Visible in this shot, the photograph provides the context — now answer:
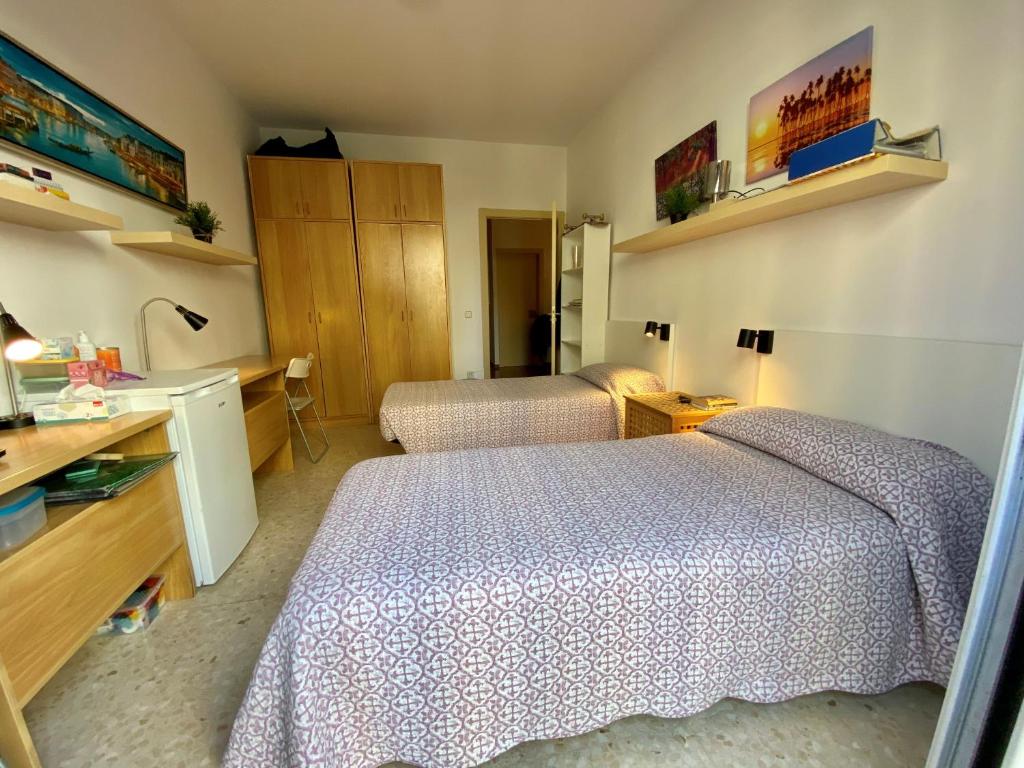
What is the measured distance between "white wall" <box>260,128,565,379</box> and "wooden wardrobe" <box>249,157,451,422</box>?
1.55 ft

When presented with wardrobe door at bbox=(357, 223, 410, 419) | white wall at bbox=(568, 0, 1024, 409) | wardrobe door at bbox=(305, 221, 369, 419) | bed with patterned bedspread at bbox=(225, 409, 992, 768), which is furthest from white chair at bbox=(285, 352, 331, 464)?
white wall at bbox=(568, 0, 1024, 409)

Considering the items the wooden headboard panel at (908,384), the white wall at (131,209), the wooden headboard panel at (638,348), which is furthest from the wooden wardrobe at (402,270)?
the wooden headboard panel at (908,384)

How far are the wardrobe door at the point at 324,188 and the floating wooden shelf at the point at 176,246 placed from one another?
1.08m

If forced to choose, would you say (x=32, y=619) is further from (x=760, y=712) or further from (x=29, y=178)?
(x=760, y=712)

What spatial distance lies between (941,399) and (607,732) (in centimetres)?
144

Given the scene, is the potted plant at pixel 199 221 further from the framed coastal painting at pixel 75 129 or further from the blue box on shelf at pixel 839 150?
the blue box on shelf at pixel 839 150

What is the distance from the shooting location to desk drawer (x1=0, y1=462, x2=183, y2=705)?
0.94m

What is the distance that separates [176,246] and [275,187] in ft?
5.79

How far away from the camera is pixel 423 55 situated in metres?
2.72

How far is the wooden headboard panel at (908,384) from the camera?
1.16 metres

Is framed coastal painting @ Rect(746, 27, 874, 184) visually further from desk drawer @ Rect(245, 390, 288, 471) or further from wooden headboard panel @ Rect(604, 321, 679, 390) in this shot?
desk drawer @ Rect(245, 390, 288, 471)

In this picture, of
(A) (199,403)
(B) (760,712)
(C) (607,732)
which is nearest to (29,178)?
(A) (199,403)

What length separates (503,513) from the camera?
1167 mm

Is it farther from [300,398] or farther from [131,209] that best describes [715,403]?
[131,209]
